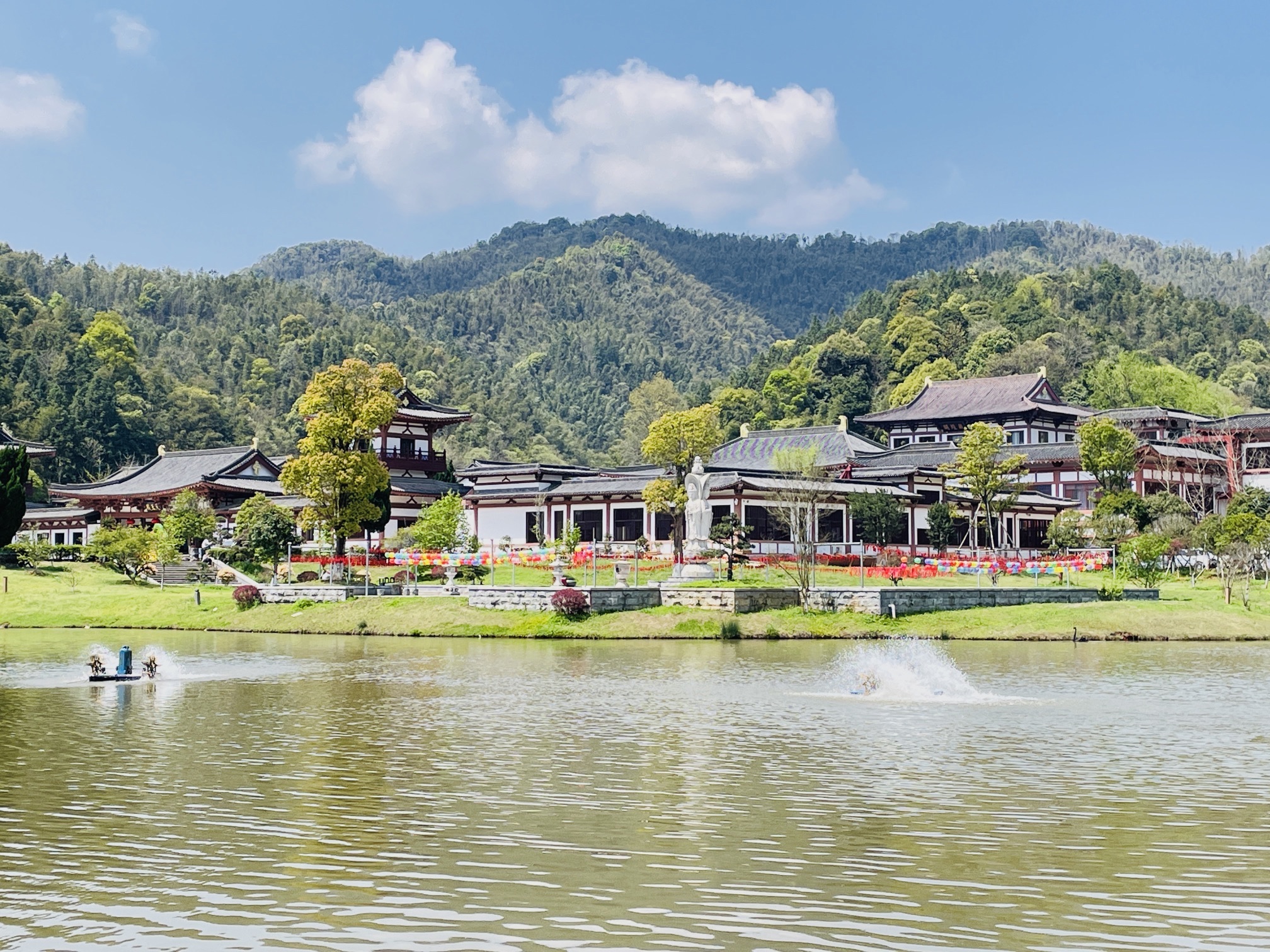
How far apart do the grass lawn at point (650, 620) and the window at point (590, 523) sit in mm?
22675

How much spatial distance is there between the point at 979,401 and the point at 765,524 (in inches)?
1439

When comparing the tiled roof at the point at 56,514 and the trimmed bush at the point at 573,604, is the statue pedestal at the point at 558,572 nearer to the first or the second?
the trimmed bush at the point at 573,604

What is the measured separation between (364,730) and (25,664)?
668 inches

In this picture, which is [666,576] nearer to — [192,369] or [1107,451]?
[1107,451]

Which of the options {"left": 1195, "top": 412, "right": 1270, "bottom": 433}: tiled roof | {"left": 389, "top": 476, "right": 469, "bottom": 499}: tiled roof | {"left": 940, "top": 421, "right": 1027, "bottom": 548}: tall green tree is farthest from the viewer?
Result: {"left": 1195, "top": 412, "right": 1270, "bottom": 433}: tiled roof

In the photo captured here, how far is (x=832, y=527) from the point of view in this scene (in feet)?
228

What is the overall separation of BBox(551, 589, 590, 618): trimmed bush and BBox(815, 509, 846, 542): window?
970 inches

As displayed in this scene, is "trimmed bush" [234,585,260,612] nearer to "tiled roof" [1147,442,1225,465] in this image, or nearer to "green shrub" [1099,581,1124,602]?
"green shrub" [1099,581,1124,602]

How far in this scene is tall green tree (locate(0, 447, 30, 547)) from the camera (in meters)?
62.4

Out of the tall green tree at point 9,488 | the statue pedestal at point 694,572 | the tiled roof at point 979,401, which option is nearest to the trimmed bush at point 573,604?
the statue pedestal at point 694,572

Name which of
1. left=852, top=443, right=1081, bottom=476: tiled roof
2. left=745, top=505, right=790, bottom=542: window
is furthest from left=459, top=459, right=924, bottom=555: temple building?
left=852, top=443, right=1081, bottom=476: tiled roof

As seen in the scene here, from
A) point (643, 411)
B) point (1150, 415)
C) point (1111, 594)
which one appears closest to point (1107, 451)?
point (1111, 594)

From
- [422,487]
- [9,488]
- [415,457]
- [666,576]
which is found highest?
[415,457]

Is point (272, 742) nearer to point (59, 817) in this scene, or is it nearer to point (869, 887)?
point (59, 817)
